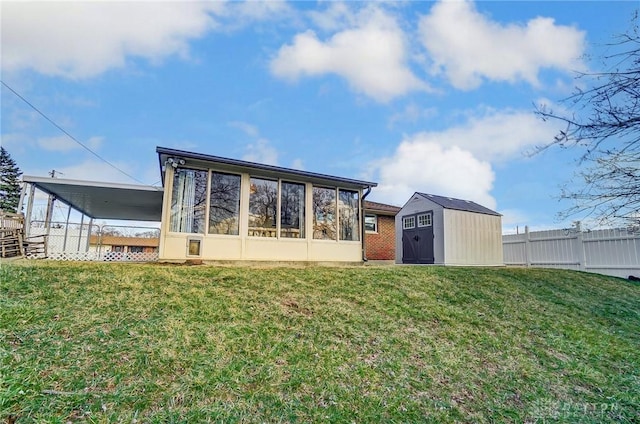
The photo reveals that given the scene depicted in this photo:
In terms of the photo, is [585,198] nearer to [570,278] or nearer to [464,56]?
[464,56]

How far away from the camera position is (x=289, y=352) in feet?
12.9

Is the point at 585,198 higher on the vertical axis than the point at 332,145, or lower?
lower

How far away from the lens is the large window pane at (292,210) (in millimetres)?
9703

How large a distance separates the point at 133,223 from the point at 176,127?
6.86 metres

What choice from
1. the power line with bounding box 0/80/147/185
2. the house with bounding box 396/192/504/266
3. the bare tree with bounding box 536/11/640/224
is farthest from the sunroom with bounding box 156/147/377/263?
the power line with bounding box 0/80/147/185

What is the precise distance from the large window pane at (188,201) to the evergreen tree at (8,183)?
2813cm

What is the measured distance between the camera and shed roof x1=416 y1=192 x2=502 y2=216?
13.1 meters

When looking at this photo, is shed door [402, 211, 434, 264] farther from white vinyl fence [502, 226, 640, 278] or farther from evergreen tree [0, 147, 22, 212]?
evergreen tree [0, 147, 22, 212]

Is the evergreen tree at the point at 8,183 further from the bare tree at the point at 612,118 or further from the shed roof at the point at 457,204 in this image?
the bare tree at the point at 612,118

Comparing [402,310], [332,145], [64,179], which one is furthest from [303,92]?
[402,310]

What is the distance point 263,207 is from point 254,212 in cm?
31

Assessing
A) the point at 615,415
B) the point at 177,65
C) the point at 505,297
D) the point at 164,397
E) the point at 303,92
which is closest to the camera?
the point at 164,397

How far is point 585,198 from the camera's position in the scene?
544cm

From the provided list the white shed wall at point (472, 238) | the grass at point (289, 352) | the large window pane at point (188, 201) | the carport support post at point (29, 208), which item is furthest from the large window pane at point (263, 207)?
the white shed wall at point (472, 238)
